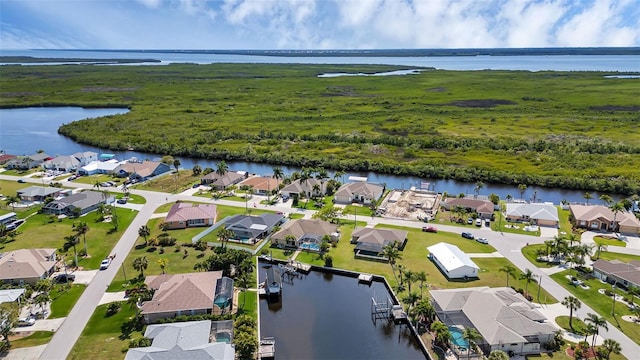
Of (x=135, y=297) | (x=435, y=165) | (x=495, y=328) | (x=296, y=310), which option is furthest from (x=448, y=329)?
(x=435, y=165)

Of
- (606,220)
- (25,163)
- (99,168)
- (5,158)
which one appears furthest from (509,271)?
(5,158)

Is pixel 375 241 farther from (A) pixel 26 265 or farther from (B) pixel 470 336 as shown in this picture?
(A) pixel 26 265

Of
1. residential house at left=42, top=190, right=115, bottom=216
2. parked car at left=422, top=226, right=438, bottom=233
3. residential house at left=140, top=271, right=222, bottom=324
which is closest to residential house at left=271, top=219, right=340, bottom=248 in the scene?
parked car at left=422, top=226, right=438, bottom=233

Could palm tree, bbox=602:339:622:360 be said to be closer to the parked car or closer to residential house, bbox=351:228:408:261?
residential house, bbox=351:228:408:261

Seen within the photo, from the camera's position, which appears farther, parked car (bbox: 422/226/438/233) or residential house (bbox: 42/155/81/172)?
residential house (bbox: 42/155/81/172)

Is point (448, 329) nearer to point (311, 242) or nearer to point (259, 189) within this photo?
point (311, 242)

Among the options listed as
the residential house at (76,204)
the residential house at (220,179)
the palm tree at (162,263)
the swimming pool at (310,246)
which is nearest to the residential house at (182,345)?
the palm tree at (162,263)

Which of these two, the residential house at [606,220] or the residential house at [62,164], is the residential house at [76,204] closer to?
the residential house at [62,164]
